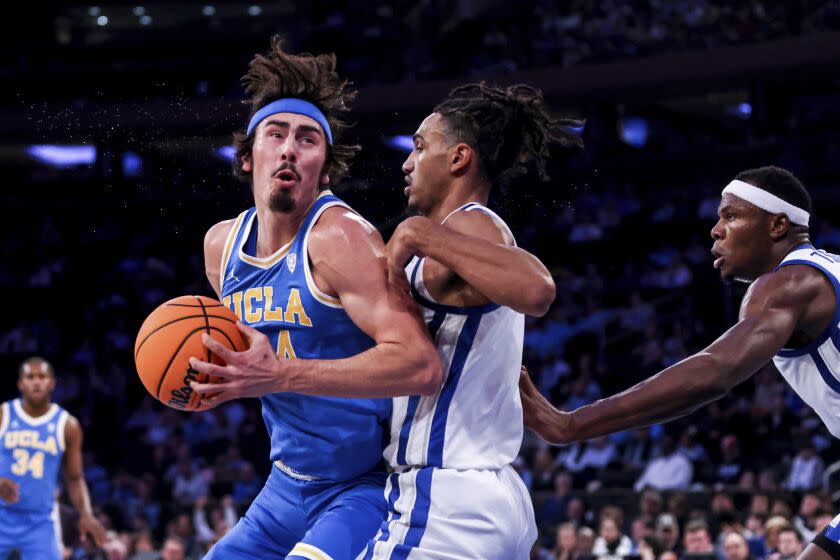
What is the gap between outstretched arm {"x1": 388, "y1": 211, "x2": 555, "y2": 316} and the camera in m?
3.18

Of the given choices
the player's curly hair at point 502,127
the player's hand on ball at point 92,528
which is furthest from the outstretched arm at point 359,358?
the player's hand on ball at point 92,528

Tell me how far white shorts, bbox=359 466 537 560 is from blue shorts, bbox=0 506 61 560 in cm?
603

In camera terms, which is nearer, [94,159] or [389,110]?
[389,110]

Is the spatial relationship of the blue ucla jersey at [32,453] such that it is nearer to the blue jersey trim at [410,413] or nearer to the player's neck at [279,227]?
the player's neck at [279,227]

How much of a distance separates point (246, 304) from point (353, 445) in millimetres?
595

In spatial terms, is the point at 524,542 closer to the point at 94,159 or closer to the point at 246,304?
the point at 246,304

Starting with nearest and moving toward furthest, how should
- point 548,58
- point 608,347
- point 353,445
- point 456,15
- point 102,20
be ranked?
point 353,445 → point 608,347 → point 548,58 → point 456,15 → point 102,20

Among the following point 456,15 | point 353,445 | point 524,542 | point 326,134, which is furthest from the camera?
point 456,15

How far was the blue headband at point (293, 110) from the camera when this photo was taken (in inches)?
157

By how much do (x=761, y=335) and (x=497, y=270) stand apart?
93 centimetres

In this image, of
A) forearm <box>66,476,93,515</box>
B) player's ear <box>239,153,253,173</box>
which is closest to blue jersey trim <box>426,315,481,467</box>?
player's ear <box>239,153,253,173</box>

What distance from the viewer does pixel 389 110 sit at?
17.7m

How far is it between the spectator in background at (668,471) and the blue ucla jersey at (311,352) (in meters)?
7.62

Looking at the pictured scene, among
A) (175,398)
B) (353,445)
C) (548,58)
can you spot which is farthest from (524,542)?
(548,58)
